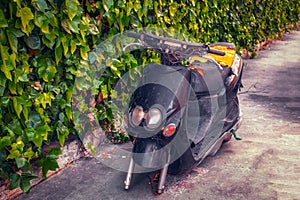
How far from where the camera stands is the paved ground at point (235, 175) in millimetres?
3264

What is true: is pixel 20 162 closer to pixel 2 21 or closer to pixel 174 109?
pixel 2 21

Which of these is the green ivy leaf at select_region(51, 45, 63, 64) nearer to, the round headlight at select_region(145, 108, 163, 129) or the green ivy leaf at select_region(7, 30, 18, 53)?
the green ivy leaf at select_region(7, 30, 18, 53)

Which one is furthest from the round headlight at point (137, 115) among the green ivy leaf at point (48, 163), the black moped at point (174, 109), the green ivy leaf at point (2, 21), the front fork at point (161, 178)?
the green ivy leaf at point (2, 21)

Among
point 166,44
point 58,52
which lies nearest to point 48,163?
point 58,52

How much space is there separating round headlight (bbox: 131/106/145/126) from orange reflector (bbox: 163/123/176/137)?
0.68 ft

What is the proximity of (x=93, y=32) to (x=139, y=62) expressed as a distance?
99cm

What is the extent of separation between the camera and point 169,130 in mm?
3051

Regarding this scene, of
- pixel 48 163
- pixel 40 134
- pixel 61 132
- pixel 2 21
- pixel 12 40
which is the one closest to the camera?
pixel 2 21

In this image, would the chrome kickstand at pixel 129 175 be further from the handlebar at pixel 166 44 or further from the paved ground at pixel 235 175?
the handlebar at pixel 166 44

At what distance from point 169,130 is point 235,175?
947 mm

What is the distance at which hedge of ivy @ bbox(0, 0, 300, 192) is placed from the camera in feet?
9.30

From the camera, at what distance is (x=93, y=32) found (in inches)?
142

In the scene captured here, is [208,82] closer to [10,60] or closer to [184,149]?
[184,149]

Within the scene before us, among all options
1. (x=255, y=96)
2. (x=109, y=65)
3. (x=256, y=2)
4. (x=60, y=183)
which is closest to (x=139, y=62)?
(x=109, y=65)
